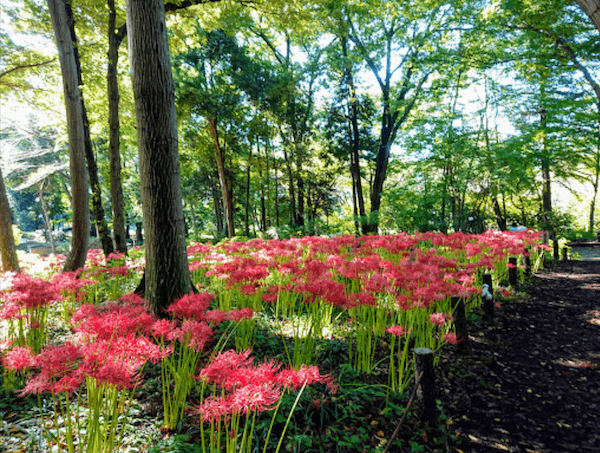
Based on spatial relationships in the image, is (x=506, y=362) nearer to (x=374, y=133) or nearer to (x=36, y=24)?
(x=36, y=24)

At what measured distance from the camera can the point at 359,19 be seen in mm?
11094

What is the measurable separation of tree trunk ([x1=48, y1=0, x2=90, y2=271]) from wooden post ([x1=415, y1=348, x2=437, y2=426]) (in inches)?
241

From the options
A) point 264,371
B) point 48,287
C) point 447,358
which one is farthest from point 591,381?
point 48,287

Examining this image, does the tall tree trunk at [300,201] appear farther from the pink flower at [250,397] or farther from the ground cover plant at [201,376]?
the pink flower at [250,397]

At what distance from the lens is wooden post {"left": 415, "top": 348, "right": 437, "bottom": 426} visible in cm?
Answer: 224

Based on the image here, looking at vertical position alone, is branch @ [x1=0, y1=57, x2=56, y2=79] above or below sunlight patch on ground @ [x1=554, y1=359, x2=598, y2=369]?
above

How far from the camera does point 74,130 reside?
5.31 m

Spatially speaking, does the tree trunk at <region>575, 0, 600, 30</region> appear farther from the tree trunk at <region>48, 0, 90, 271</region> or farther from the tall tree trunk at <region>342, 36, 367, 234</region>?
the tall tree trunk at <region>342, 36, 367, 234</region>

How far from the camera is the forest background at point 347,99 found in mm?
6754

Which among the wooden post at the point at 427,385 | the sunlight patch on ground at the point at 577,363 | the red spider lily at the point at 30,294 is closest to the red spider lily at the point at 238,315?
the wooden post at the point at 427,385

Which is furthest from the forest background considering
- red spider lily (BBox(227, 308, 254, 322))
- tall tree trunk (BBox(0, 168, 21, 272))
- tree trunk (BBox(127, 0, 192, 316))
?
red spider lily (BBox(227, 308, 254, 322))

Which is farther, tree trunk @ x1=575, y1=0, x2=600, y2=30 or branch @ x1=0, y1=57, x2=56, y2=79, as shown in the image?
branch @ x1=0, y1=57, x2=56, y2=79

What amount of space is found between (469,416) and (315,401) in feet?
4.64

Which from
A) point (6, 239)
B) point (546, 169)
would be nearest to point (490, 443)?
point (6, 239)
